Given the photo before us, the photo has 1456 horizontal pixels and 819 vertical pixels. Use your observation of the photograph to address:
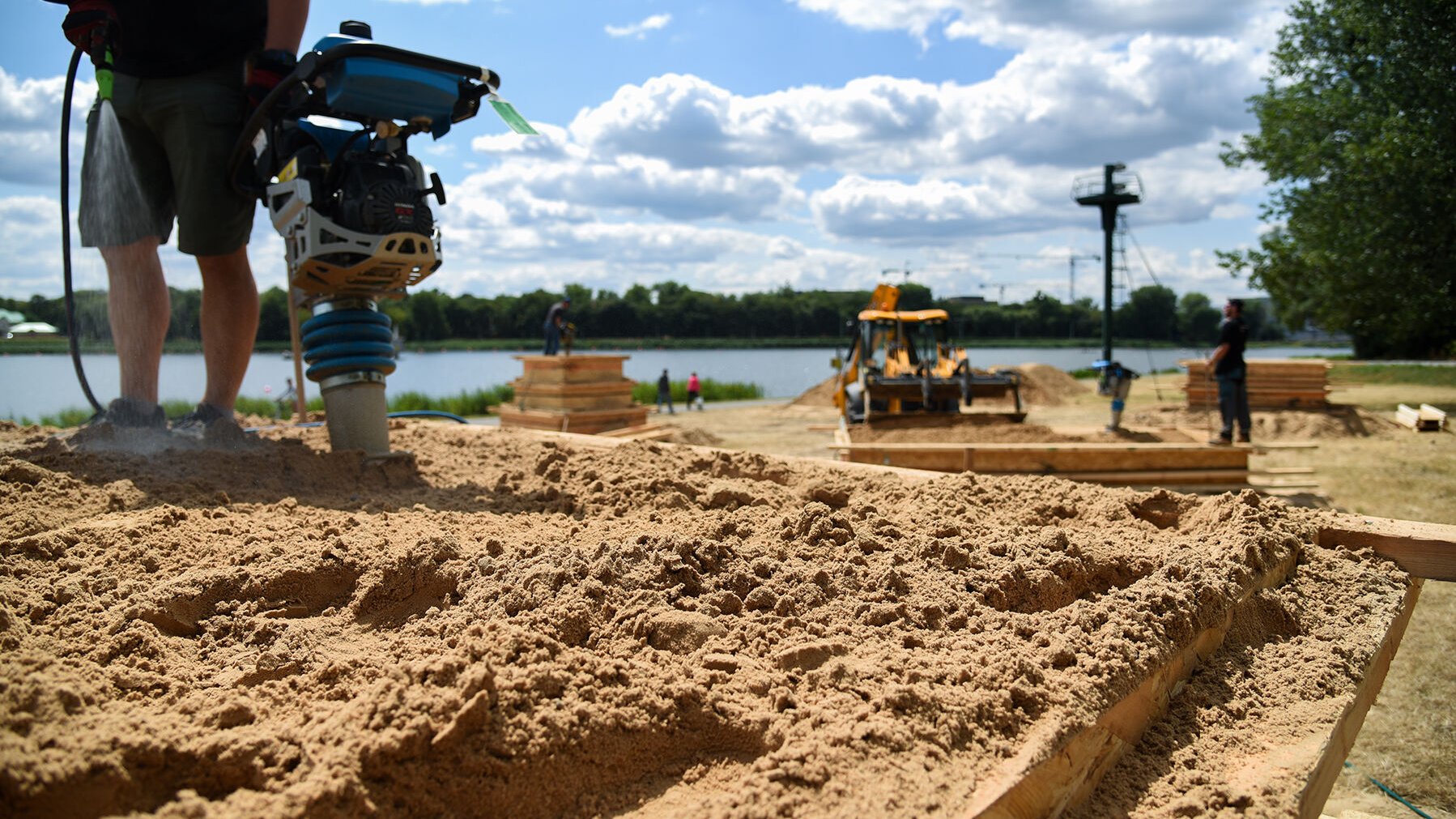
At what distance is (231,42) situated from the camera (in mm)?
2783

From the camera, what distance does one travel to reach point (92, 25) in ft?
7.93

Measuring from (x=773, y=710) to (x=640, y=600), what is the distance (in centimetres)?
33

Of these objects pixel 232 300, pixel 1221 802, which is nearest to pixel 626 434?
pixel 232 300

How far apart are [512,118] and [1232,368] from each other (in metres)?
8.40

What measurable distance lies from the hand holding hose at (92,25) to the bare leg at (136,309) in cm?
63

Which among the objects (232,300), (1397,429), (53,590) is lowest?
(1397,429)

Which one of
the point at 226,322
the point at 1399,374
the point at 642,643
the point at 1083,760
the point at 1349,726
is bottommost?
the point at 1399,374

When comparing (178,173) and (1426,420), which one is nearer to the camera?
(178,173)

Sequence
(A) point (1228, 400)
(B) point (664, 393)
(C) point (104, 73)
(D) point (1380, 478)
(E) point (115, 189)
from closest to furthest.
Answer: (C) point (104, 73) → (E) point (115, 189) → (D) point (1380, 478) → (A) point (1228, 400) → (B) point (664, 393)

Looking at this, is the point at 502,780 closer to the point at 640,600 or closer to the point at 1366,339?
the point at 640,600

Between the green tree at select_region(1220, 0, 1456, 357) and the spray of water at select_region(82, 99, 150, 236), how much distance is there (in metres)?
16.4

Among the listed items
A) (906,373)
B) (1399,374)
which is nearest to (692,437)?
(906,373)

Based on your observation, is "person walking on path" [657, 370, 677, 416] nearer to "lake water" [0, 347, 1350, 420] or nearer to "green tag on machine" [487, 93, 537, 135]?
"lake water" [0, 347, 1350, 420]

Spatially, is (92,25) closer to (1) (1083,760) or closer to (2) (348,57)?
(2) (348,57)
